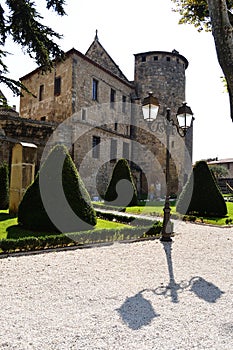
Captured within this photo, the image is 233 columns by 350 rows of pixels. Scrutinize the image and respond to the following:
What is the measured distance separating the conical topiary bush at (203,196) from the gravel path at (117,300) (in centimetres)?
626

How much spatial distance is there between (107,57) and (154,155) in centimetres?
1039

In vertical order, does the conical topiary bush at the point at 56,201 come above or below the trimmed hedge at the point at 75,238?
above

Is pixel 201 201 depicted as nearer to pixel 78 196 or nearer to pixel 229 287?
pixel 78 196

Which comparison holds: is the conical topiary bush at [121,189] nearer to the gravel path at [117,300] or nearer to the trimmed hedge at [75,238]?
the trimmed hedge at [75,238]

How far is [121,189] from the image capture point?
629 inches

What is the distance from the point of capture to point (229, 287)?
429cm

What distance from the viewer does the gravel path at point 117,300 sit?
2699 mm

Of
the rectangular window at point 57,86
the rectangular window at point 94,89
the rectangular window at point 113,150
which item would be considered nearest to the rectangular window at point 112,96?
the rectangular window at point 94,89

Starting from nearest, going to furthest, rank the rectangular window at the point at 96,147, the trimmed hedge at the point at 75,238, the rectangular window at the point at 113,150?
the trimmed hedge at the point at 75,238
the rectangular window at the point at 96,147
the rectangular window at the point at 113,150

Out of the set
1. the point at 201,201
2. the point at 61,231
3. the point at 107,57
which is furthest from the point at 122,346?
the point at 107,57

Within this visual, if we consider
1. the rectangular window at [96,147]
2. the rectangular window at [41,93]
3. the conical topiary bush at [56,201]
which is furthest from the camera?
the rectangular window at [41,93]

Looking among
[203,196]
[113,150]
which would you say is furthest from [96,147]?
[203,196]

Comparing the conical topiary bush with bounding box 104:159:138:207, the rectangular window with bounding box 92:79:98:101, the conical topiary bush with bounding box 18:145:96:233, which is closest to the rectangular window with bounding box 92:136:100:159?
the rectangular window with bounding box 92:79:98:101

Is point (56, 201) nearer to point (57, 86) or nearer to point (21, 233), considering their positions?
point (21, 233)
